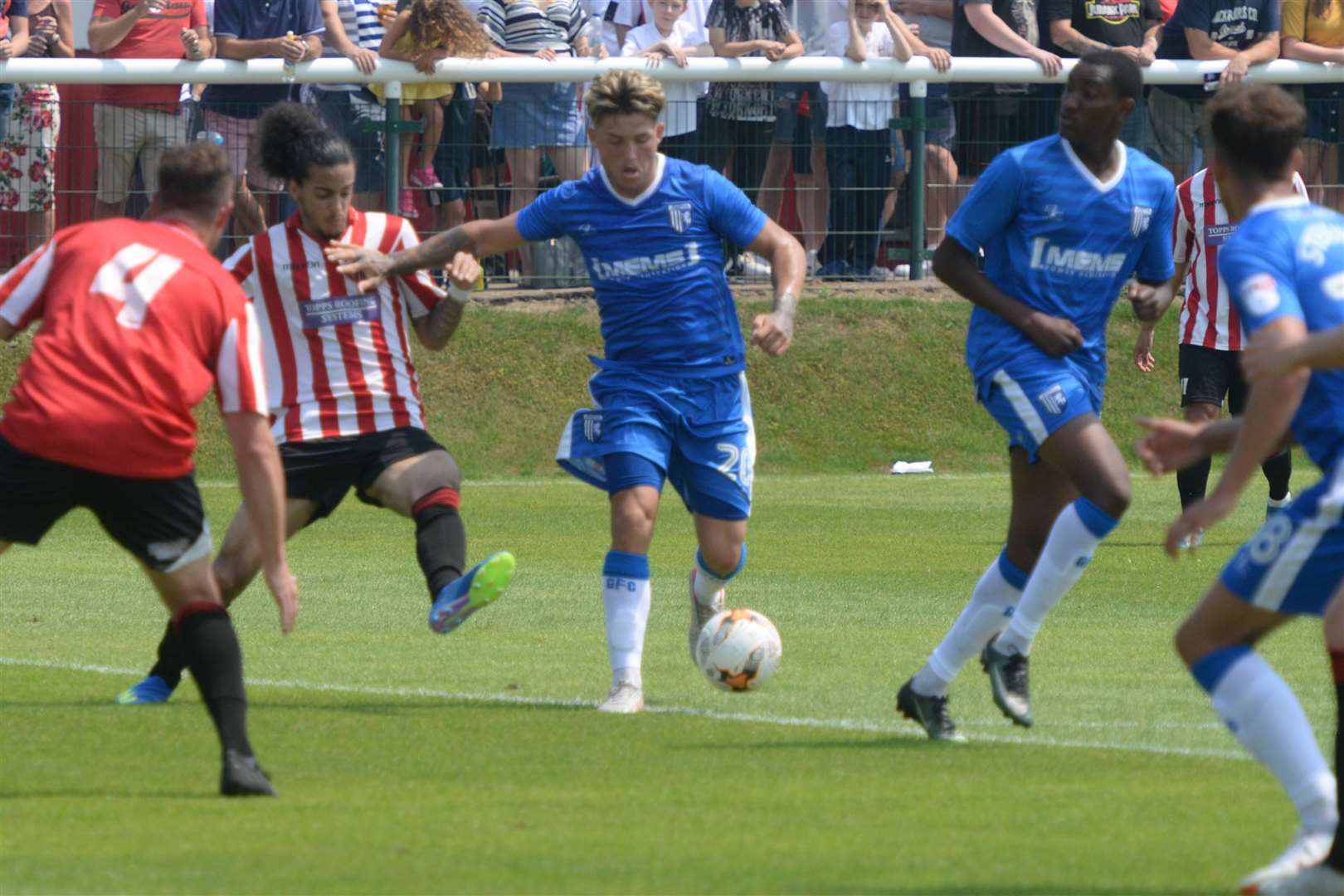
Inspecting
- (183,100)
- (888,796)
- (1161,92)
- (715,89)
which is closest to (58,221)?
(183,100)

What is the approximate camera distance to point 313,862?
5605mm

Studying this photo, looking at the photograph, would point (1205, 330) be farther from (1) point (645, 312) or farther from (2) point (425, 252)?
(2) point (425, 252)

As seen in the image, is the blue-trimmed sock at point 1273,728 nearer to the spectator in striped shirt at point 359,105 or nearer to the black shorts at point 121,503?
the black shorts at point 121,503

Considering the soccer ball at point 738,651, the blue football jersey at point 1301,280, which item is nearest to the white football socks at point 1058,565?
the soccer ball at point 738,651

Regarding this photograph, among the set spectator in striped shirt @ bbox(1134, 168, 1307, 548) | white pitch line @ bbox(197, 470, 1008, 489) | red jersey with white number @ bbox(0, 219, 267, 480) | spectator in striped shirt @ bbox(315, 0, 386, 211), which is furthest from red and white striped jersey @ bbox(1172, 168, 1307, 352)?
red jersey with white number @ bbox(0, 219, 267, 480)

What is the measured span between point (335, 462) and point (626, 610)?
4.00ft

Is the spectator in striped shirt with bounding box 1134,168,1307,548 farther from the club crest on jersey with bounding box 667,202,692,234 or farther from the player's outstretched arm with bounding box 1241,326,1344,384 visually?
the player's outstretched arm with bounding box 1241,326,1344,384

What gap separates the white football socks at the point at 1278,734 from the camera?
5188 mm

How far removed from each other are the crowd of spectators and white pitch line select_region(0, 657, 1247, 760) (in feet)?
25.5

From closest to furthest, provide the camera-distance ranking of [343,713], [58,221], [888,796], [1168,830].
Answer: [1168,830], [888,796], [343,713], [58,221]

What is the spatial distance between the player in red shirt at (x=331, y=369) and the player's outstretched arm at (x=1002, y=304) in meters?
1.77

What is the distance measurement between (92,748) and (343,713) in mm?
1054

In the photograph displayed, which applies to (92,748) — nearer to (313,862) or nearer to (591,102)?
(313,862)

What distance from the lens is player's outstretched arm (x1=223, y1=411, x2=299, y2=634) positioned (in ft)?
20.9
